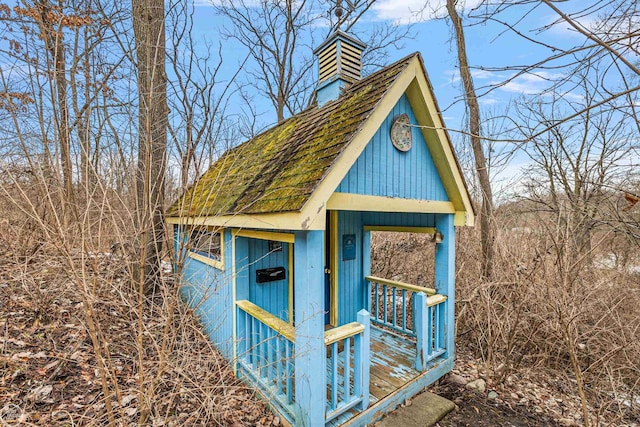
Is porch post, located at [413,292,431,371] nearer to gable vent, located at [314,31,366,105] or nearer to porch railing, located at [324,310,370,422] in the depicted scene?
A: porch railing, located at [324,310,370,422]

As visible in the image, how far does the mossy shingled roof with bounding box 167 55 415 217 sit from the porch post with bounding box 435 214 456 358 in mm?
2301

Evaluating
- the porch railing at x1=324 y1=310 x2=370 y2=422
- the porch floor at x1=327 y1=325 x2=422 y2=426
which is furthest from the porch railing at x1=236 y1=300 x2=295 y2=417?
the porch floor at x1=327 y1=325 x2=422 y2=426

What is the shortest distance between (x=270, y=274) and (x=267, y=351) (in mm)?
1160

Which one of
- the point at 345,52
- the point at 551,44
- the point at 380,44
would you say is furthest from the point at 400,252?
the point at 380,44

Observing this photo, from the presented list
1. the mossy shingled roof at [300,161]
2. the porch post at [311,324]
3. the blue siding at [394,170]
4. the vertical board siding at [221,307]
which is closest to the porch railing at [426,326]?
the blue siding at [394,170]

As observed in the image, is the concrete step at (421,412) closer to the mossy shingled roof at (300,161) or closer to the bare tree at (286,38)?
the mossy shingled roof at (300,161)

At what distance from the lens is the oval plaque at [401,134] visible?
373cm

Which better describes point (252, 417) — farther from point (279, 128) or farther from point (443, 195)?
point (279, 128)

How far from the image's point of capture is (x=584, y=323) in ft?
17.8

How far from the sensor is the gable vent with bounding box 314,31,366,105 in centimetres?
514

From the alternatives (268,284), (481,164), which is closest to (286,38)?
(481,164)

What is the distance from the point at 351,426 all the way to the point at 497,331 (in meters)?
3.02

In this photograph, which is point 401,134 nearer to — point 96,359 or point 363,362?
point 363,362

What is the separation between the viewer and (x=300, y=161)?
355 cm
